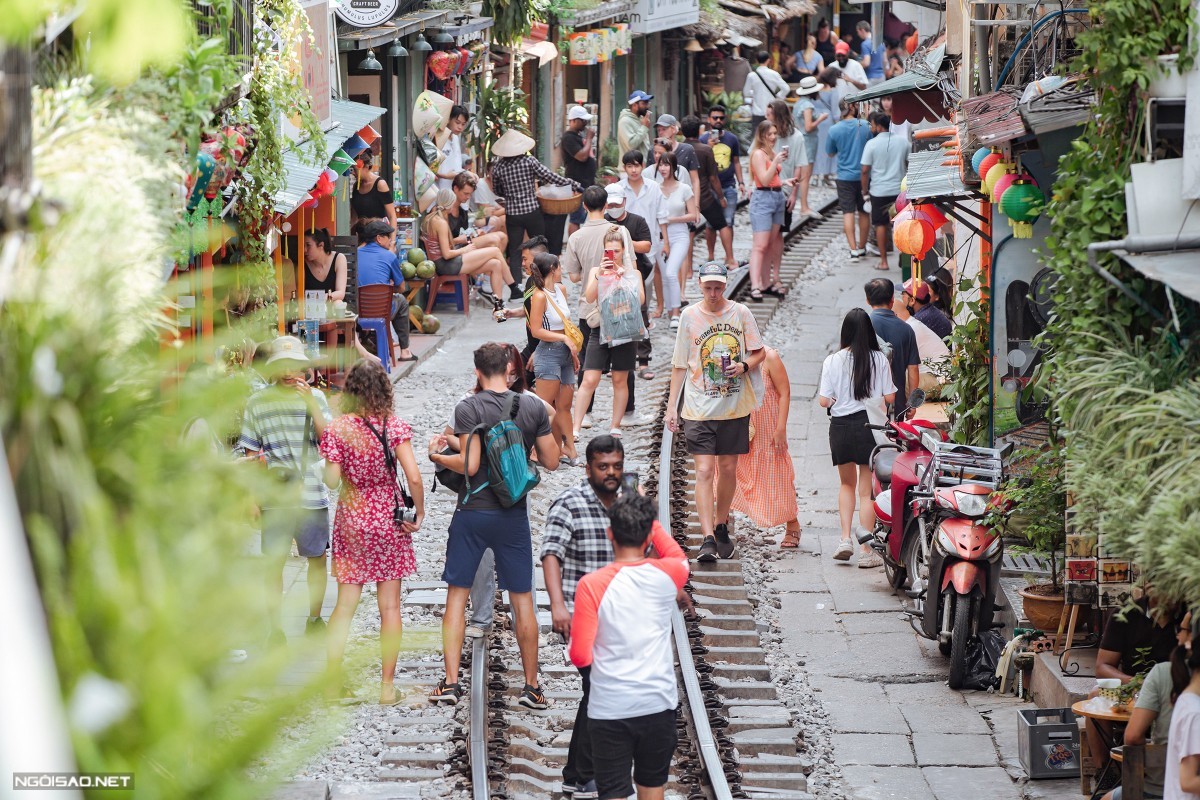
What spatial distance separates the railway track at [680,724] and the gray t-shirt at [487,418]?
1.02 metres

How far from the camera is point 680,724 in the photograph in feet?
29.5

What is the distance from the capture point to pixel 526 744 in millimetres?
8703

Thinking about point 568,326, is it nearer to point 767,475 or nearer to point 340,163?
point 767,475

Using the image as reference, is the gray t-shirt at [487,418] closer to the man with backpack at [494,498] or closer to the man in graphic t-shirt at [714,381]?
the man with backpack at [494,498]

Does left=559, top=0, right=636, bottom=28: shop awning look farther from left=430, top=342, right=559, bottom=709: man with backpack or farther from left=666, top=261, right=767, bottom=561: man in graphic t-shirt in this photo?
left=430, top=342, right=559, bottom=709: man with backpack

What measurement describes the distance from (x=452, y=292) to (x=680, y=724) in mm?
11245

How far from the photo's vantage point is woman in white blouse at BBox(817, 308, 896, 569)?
460 inches

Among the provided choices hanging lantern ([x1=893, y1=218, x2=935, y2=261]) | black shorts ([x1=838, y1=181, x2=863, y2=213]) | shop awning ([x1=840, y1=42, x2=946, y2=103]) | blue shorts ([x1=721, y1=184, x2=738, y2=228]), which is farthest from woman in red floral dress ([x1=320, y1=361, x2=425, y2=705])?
black shorts ([x1=838, y1=181, x2=863, y2=213])

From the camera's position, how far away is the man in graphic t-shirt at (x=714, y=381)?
11359mm

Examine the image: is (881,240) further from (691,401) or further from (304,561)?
(304,561)

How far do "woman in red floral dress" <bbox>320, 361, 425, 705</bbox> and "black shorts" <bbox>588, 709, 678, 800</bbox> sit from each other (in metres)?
2.11

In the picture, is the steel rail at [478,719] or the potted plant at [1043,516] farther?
the potted plant at [1043,516]

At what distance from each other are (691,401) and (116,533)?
27.9 feet
